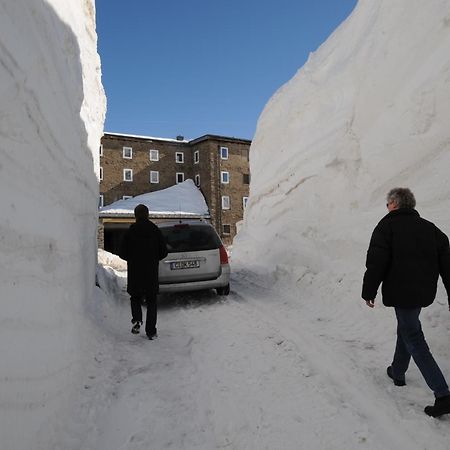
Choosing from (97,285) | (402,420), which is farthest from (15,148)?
(97,285)

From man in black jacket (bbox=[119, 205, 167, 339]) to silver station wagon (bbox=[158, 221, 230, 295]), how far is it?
1856 millimetres

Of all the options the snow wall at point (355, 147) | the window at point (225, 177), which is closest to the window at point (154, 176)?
the window at point (225, 177)

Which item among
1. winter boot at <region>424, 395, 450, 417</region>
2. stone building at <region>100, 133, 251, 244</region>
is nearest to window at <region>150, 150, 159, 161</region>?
stone building at <region>100, 133, 251, 244</region>

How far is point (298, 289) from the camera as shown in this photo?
895 cm

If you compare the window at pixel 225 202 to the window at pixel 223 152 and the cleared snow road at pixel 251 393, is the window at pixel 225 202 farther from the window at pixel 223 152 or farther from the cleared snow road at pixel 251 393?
the cleared snow road at pixel 251 393

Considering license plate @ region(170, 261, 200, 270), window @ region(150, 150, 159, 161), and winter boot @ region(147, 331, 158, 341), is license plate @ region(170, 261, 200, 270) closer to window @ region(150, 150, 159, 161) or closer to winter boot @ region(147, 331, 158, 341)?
winter boot @ region(147, 331, 158, 341)

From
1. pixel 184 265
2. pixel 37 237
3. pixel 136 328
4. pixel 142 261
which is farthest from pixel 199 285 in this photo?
pixel 37 237

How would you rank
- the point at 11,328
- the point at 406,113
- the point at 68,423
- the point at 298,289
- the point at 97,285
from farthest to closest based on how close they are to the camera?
the point at 298,289
the point at 406,113
the point at 97,285
the point at 68,423
the point at 11,328

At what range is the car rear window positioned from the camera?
328 inches

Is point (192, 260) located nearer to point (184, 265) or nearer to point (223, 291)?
point (184, 265)

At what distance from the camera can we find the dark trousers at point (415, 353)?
3.43 metres

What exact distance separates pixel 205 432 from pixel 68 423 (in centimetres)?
107

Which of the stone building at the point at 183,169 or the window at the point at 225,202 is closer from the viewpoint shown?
the stone building at the point at 183,169

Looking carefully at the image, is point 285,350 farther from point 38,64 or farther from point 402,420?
point 38,64
